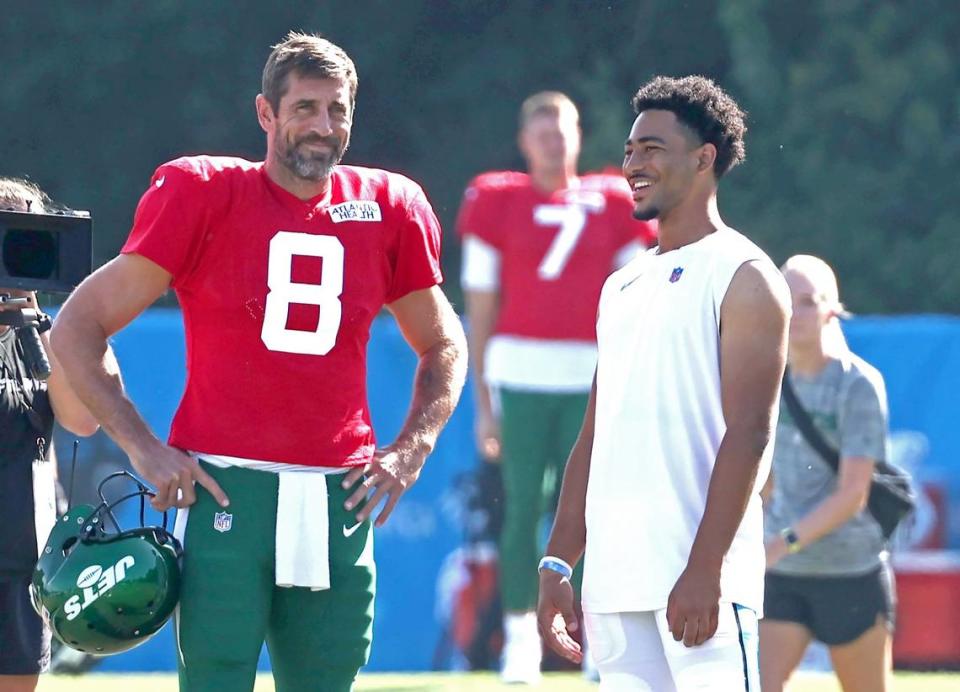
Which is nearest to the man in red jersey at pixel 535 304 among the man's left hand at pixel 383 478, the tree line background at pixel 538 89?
the man's left hand at pixel 383 478

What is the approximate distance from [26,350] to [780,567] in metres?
2.60

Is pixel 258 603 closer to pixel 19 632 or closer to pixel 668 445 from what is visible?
pixel 19 632

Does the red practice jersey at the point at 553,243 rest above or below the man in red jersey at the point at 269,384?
above

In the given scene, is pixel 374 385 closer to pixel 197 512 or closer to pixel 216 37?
pixel 197 512

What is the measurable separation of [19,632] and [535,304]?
3515mm

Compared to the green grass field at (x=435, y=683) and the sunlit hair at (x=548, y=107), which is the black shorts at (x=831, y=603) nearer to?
the green grass field at (x=435, y=683)

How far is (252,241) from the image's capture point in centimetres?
441

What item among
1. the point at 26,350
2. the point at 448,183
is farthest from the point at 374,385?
the point at 448,183

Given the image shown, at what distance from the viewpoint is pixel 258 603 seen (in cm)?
434

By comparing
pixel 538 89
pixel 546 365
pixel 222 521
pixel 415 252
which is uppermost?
pixel 538 89

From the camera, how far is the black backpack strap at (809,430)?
20.3 feet

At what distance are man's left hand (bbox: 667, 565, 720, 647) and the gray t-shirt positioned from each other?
231 cm

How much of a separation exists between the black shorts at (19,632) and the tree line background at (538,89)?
10.4 m

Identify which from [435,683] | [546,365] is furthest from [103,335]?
[546,365]
